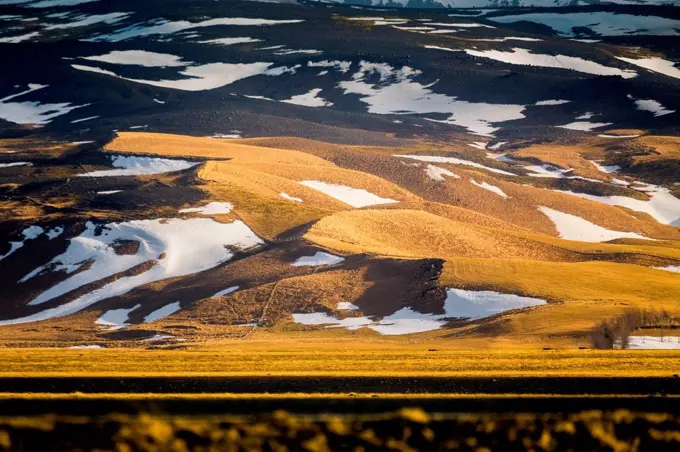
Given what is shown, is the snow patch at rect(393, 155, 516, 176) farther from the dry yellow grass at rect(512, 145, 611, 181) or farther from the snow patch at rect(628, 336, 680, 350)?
the snow patch at rect(628, 336, 680, 350)

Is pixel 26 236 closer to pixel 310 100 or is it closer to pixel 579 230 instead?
pixel 579 230

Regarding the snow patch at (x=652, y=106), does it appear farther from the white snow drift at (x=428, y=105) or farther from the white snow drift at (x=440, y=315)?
the white snow drift at (x=440, y=315)

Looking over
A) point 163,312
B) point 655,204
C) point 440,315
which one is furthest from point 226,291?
point 655,204

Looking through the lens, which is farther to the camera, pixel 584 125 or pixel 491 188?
pixel 584 125

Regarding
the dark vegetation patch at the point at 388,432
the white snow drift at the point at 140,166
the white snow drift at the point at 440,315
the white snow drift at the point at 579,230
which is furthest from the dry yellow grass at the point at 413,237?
the dark vegetation patch at the point at 388,432

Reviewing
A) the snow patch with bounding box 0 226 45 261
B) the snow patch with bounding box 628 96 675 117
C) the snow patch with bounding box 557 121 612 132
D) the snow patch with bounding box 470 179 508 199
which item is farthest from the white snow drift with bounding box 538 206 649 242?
the snow patch with bounding box 628 96 675 117

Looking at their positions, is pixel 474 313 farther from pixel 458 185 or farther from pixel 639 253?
pixel 458 185

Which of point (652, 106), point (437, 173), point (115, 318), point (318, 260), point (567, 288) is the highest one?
point (567, 288)

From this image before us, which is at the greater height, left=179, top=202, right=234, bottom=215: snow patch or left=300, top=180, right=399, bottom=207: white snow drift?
left=179, top=202, right=234, bottom=215: snow patch

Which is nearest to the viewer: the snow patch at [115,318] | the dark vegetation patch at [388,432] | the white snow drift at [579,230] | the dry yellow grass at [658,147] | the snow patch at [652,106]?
the dark vegetation patch at [388,432]
